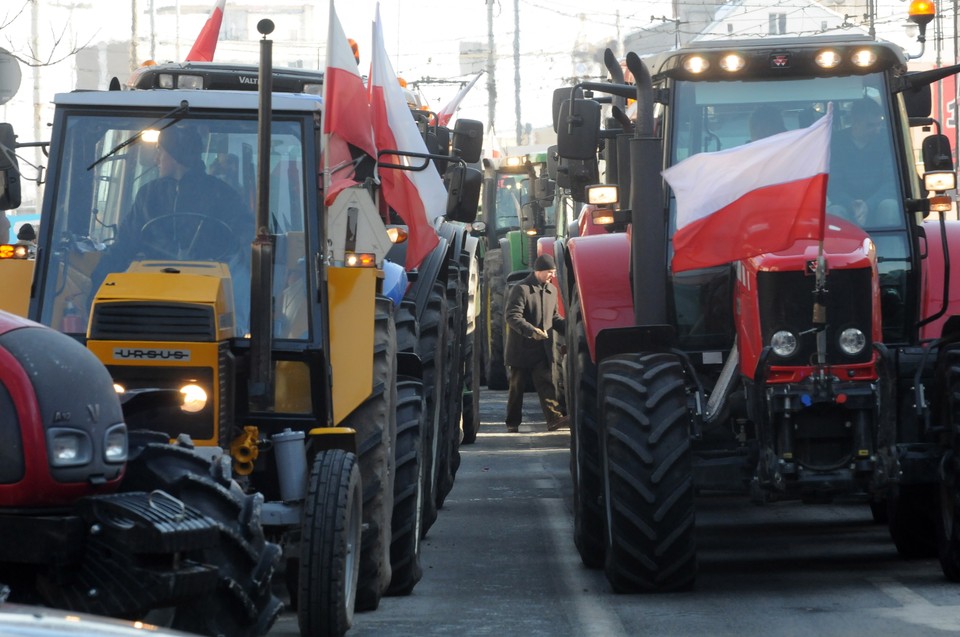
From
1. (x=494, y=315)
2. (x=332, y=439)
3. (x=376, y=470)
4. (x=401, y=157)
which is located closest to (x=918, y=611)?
(x=376, y=470)

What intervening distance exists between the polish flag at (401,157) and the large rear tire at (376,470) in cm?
148

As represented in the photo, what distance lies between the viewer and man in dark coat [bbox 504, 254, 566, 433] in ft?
64.1

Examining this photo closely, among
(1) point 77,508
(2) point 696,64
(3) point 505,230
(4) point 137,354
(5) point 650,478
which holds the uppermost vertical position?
(3) point 505,230

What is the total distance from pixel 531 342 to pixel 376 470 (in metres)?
11.5

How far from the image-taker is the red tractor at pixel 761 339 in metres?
8.78

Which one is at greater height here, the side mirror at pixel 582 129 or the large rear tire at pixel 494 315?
the side mirror at pixel 582 129

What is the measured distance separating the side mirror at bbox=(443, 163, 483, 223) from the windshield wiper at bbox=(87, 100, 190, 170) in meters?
2.31

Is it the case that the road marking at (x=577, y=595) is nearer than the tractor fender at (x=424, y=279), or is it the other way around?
the road marking at (x=577, y=595)

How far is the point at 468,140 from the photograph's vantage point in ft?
35.8

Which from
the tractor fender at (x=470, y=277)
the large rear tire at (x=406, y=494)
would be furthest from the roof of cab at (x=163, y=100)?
the tractor fender at (x=470, y=277)

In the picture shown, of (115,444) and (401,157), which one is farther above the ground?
(401,157)

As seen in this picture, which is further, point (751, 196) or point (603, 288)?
point (603, 288)

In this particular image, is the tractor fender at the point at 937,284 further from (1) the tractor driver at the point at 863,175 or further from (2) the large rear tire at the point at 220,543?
(2) the large rear tire at the point at 220,543

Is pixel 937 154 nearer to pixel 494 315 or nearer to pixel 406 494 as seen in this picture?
pixel 406 494
